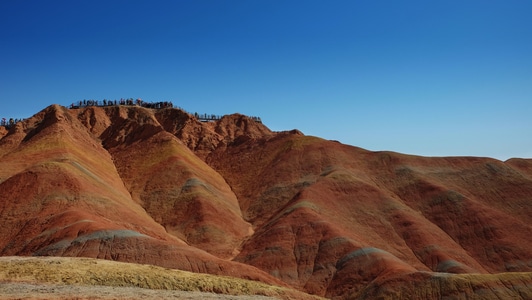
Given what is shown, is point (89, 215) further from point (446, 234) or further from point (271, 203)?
point (446, 234)

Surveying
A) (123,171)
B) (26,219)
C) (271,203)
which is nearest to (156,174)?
(123,171)

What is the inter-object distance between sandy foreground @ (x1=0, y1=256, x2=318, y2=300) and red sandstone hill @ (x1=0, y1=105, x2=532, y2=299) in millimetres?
8762

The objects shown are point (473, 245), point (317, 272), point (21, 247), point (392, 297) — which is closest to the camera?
point (392, 297)

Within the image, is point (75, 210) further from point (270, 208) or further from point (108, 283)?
point (270, 208)

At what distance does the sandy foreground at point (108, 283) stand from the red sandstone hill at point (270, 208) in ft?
28.7

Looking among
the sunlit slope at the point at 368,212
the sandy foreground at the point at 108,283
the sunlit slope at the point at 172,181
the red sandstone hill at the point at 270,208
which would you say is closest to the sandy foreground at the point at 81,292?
the sandy foreground at the point at 108,283

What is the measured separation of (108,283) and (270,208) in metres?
56.9

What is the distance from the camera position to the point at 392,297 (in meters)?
57.7

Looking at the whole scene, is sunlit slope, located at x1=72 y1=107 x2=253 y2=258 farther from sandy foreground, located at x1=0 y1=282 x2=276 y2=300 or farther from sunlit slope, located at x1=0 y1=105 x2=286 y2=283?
sandy foreground, located at x1=0 y1=282 x2=276 y2=300

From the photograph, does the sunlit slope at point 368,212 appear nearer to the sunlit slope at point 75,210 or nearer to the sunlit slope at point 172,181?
the sunlit slope at point 172,181

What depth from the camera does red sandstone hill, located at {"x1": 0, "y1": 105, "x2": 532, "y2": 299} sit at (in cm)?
5959

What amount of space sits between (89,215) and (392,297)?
38905mm

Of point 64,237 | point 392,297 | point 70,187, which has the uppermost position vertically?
point 70,187

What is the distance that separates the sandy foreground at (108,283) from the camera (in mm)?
35844
